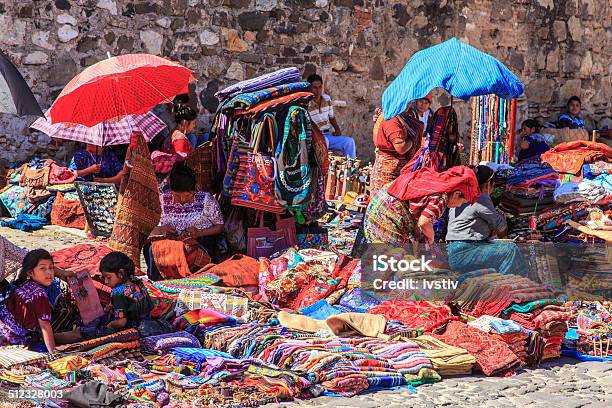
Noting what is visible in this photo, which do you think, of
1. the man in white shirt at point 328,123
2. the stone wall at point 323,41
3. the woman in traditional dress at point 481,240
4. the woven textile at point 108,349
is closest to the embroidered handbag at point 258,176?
the woman in traditional dress at point 481,240

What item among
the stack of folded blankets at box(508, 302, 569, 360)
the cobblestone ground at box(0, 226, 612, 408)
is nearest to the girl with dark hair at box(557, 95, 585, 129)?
the stack of folded blankets at box(508, 302, 569, 360)

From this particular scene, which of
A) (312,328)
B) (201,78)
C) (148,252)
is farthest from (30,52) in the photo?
(312,328)

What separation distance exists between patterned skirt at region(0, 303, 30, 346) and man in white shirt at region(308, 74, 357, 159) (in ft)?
21.9

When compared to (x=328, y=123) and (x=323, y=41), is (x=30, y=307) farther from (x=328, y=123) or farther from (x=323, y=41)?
(x=323, y=41)

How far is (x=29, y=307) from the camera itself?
20.1ft

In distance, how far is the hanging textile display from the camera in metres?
12.9

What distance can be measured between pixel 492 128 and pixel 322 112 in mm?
2241

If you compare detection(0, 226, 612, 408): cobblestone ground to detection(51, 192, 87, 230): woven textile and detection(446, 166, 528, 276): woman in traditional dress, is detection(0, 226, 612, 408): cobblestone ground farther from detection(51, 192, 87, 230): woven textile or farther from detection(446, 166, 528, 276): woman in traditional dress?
detection(51, 192, 87, 230): woven textile

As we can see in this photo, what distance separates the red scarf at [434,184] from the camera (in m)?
7.29

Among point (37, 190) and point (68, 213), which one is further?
point (37, 190)

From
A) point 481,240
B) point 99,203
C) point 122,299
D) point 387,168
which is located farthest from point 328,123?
point 122,299

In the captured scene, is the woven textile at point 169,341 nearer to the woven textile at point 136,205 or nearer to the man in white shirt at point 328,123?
the woven textile at point 136,205

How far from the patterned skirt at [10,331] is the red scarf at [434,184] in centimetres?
284

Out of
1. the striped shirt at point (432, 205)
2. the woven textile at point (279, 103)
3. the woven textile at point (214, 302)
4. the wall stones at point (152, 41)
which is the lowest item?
the woven textile at point (214, 302)
